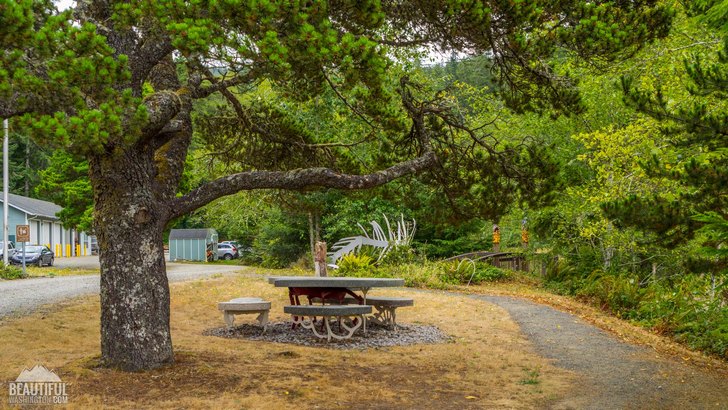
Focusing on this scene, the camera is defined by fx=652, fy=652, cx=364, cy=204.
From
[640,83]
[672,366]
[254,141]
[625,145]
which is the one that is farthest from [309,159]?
[640,83]

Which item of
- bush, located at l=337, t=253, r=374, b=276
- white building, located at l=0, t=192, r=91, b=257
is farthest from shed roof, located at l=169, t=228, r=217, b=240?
bush, located at l=337, t=253, r=374, b=276

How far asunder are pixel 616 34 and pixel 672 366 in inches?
166

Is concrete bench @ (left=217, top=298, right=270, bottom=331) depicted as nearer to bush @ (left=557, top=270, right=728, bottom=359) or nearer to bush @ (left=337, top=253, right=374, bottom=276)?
bush @ (left=557, top=270, right=728, bottom=359)

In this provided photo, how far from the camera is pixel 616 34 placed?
261 inches

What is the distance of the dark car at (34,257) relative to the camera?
2852cm

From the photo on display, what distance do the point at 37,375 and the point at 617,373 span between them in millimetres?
6076

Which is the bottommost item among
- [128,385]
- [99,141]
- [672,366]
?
[672,366]

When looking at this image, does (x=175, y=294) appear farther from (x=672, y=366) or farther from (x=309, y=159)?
(x=672, y=366)

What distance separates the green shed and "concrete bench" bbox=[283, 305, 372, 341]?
3485 cm

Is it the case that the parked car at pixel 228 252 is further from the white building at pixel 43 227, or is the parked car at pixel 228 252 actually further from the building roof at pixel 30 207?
the building roof at pixel 30 207

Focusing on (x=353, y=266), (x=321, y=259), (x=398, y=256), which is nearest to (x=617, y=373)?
(x=321, y=259)

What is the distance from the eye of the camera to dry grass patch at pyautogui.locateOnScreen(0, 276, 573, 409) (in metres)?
5.72

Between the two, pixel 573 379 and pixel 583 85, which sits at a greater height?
pixel 583 85

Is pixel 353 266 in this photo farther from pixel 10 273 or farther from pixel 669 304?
pixel 10 273
